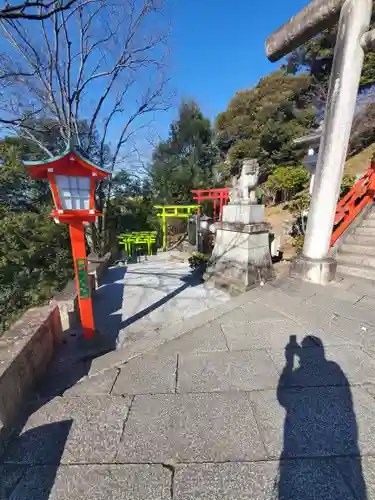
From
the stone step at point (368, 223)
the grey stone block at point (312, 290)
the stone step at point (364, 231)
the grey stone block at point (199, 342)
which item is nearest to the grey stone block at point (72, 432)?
the grey stone block at point (199, 342)

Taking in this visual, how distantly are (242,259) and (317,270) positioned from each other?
4.93 feet

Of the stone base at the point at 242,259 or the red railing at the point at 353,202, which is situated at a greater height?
the red railing at the point at 353,202

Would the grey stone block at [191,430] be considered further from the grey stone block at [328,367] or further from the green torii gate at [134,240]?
the green torii gate at [134,240]

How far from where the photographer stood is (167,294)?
546 centimetres

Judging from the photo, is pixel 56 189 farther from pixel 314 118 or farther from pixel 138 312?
pixel 314 118

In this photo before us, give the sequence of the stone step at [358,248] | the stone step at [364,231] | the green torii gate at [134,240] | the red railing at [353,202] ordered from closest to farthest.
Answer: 1. the stone step at [358,248]
2. the stone step at [364,231]
3. the red railing at [353,202]
4. the green torii gate at [134,240]

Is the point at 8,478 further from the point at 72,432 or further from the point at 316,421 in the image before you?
the point at 316,421

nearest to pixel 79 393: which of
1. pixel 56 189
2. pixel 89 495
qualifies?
pixel 89 495

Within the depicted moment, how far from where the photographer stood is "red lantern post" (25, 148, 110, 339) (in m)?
2.58

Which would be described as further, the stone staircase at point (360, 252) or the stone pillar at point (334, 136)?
Answer: the stone staircase at point (360, 252)

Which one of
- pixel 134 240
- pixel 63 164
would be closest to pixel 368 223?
pixel 63 164

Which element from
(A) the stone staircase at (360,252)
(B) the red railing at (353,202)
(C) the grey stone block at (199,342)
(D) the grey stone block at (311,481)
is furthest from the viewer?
(B) the red railing at (353,202)

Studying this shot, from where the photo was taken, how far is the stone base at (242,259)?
495 cm

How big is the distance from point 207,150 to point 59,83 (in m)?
11.4
